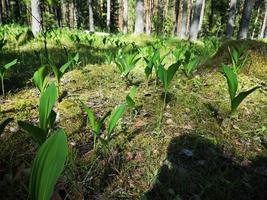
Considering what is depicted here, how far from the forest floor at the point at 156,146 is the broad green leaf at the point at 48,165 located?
455mm

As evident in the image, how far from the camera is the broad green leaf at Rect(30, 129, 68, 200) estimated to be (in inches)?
39.9

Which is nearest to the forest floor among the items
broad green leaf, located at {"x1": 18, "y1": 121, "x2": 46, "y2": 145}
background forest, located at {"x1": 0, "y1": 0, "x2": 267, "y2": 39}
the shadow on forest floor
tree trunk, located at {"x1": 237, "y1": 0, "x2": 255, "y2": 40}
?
the shadow on forest floor

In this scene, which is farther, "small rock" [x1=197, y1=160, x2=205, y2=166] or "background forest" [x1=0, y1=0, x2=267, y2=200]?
"small rock" [x1=197, y1=160, x2=205, y2=166]

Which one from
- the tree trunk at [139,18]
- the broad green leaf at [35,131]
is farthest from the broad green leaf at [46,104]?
the tree trunk at [139,18]

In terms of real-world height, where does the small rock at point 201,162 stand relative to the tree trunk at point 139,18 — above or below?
below

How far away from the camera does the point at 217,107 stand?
267 cm

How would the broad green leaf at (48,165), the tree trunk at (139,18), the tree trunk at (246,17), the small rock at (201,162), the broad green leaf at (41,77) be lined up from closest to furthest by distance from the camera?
the broad green leaf at (48,165)
the small rock at (201,162)
the broad green leaf at (41,77)
the tree trunk at (246,17)
the tree trunk at (139,18)

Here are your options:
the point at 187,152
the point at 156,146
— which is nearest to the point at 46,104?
the point at 156,146

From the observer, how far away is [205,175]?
68.6 inches

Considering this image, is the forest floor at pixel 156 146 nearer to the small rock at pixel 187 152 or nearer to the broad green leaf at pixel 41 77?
the small rock at pixel 187 152

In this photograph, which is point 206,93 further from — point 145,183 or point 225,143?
point 145,183

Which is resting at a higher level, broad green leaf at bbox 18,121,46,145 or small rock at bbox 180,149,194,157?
broad green leaf at bbox 18,121,46,145

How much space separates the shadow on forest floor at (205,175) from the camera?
160cm

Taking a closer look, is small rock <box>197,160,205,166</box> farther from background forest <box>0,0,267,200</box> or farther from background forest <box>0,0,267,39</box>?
background forest <box>0,0,267,39</box>
